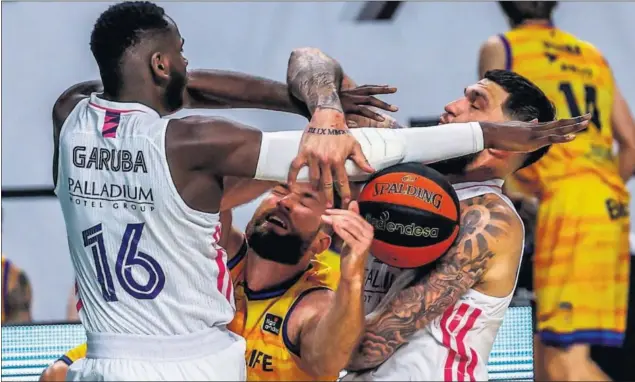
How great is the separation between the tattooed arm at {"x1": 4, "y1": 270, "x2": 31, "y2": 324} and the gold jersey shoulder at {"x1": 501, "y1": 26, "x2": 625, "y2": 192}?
8.87 feet

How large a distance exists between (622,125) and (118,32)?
11.3ft

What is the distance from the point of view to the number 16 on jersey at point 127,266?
3098 millimetres

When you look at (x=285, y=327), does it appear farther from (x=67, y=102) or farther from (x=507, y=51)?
(x=507, y=51)

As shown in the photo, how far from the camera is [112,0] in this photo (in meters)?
6.04

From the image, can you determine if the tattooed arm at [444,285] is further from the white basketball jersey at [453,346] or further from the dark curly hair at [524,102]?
the dark curly hair at [524,102]

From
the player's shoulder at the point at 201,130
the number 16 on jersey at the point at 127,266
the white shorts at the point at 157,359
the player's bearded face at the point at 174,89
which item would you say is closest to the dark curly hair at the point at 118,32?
the player's bearded face at the point at 174,89

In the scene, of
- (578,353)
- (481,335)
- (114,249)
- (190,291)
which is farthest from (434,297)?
(578,353)

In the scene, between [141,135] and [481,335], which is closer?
[141,135]

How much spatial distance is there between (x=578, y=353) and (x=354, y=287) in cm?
276

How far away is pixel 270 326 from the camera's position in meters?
3.87

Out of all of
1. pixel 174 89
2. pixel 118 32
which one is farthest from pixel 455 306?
pixel 118 32

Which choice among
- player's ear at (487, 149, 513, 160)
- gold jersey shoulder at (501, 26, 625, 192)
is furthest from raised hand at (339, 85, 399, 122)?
gold jersey shoulder at (501, 26, 625, 192)

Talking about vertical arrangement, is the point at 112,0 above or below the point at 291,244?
above

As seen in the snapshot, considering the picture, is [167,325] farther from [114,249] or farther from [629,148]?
[629,148]
